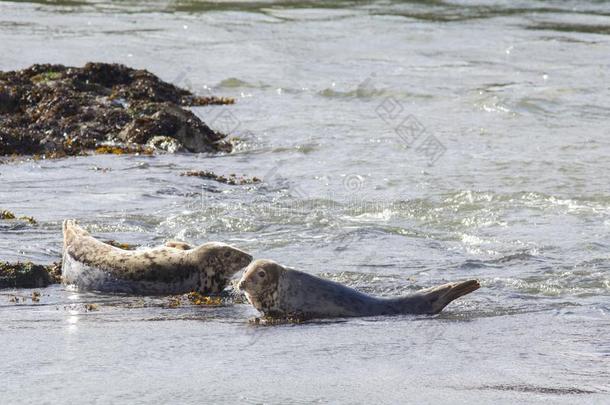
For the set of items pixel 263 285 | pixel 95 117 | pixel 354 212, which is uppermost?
pixel 263 285

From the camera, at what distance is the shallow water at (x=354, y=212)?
6.13 metres

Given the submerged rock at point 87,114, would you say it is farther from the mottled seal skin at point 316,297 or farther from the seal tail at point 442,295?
the seal tail at point 442,295

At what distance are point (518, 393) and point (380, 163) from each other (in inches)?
337

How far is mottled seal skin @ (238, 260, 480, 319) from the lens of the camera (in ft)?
24.6

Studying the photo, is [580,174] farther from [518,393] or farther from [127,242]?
[518,393]

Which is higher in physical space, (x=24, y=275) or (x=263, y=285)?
(x=263, y=285)

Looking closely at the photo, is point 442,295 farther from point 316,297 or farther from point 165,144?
point 165,144

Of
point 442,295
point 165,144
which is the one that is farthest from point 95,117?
point 442,295

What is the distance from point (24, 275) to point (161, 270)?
89 cm

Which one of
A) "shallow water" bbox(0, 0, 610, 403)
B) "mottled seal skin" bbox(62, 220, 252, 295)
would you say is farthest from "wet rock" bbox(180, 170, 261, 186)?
"mottled seal skin" bbox(62, 220, 252, 295)

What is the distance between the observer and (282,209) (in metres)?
11.4

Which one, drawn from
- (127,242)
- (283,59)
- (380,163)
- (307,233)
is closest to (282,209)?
(307,233)

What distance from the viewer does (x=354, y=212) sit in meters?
11.5

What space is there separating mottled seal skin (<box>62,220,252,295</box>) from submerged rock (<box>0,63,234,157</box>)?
5.81m
